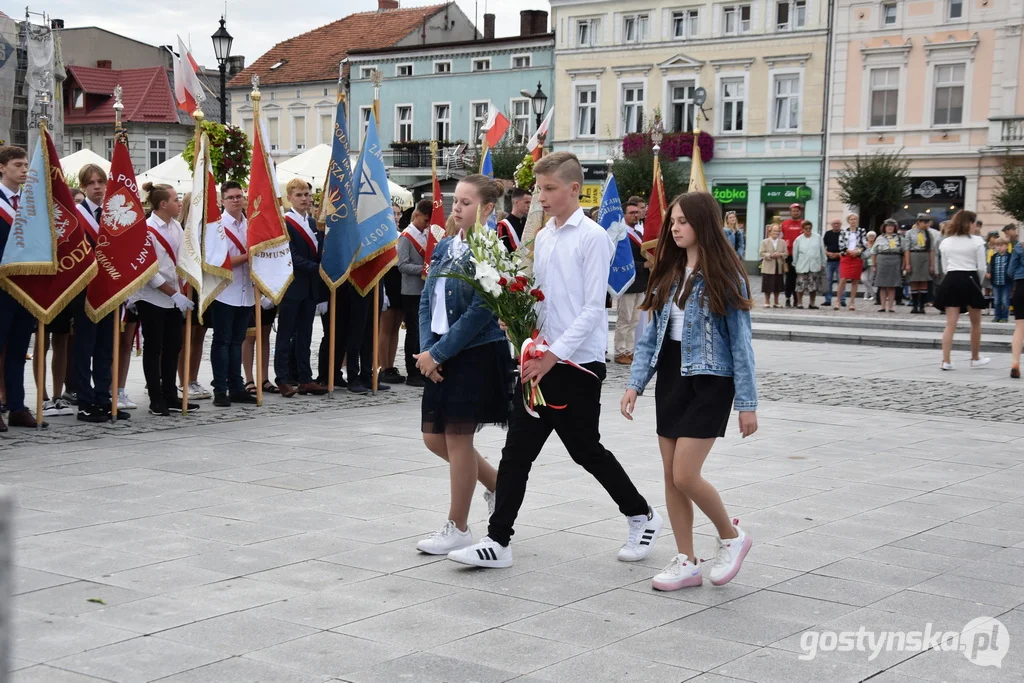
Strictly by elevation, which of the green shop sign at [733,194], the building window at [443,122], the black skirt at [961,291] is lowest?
the black skirt at [961,291]

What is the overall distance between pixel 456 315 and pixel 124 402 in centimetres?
604

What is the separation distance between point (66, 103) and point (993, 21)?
43885 mm

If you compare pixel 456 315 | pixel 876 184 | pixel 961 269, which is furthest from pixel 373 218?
pixel 876 184

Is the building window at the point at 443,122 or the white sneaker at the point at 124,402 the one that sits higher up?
the building window at the point at 443,122

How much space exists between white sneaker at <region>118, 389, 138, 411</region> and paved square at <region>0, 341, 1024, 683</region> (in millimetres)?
803

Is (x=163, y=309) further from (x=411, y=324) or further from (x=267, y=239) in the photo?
(x=411, y=324)

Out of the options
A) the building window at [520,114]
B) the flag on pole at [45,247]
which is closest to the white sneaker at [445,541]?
the flag on pole at [45,247]

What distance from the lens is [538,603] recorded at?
204 inches

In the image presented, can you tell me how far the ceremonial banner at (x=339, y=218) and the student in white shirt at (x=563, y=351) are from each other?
6.39 meters

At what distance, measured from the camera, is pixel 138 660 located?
4359 mm

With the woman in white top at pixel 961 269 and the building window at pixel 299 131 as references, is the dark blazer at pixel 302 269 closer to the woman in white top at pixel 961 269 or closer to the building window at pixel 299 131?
the woman in white top at pixel 961 269

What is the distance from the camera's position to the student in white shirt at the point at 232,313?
11.2 metres

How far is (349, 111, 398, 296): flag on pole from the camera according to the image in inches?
478

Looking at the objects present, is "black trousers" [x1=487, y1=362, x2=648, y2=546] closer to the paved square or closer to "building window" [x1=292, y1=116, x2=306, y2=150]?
the paved square
